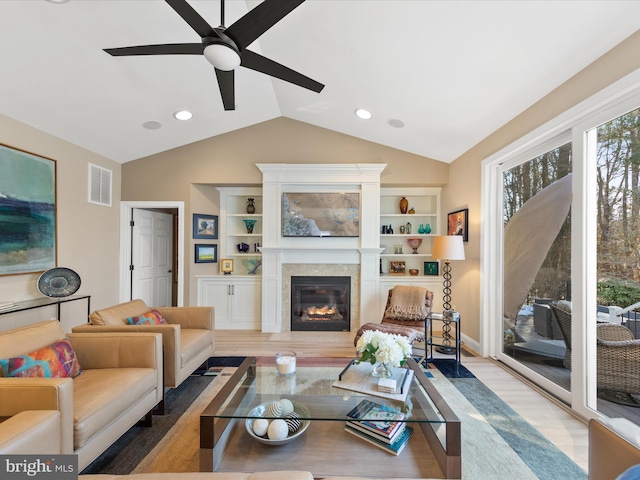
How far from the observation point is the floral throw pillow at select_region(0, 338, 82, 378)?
1.64 metres

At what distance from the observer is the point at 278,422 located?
1.69 metres

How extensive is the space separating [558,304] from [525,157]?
144cm

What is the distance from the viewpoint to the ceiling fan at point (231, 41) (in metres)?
1.56

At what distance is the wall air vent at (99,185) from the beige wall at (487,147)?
4.84 m

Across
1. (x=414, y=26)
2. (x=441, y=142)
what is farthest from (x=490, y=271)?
(x=414, y=26)

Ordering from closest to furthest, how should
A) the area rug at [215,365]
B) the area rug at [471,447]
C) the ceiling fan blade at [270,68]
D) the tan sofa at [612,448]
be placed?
1. the tan sofa at [612,448]
2. the area rug at [471,447]
3. the ceiling fan blade at [270,68]
4. the area rug at [215,365]

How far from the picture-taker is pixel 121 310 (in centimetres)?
272

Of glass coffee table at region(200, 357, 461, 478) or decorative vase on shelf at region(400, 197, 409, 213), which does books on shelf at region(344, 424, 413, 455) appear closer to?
glass coffee table at region(200, 357, 461, 478)

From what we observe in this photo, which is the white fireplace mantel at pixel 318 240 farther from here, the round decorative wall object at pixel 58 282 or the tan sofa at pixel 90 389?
the tan sofa at pixel 90 389

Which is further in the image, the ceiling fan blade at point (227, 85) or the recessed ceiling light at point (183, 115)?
the recessed ceiling light at point (183, 115)

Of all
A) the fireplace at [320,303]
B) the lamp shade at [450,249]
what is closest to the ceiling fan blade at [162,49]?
the lamp shade at [450,249]

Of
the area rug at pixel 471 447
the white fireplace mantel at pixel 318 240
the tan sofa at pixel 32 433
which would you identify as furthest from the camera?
the white fireplace mantel at pixel 318 240

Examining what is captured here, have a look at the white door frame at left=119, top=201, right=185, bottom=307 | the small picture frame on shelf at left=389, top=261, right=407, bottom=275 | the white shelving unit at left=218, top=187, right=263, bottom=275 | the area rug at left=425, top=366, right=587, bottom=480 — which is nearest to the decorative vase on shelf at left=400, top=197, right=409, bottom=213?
the small picture frame on shelf at left=389, top=261, right=407, bottom=275

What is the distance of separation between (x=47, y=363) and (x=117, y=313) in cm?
89
